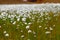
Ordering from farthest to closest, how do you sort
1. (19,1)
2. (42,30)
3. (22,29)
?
(19,1)
(22,29)
(42,30)

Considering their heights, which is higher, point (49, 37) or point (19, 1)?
point (49, 37)

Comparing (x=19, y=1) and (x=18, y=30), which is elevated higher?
(x=18, y=30)

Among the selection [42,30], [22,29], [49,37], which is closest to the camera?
[49,37]

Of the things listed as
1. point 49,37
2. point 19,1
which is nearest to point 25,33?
point 49,37

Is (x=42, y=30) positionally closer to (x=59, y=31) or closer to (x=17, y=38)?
(x=59, y=31)

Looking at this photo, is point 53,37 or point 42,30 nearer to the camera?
point 53,37

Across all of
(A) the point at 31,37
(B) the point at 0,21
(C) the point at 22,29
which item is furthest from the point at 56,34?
(B) the point at 0,21

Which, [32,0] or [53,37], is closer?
[53,37]

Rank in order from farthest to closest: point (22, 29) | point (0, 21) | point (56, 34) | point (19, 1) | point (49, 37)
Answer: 1. point (19, 1)
2. point (0, 21)
3. point (22, 29)
4. point (56, 34)
5. point (49, 37)

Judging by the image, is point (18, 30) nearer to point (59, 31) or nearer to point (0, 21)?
point (59, 31)
